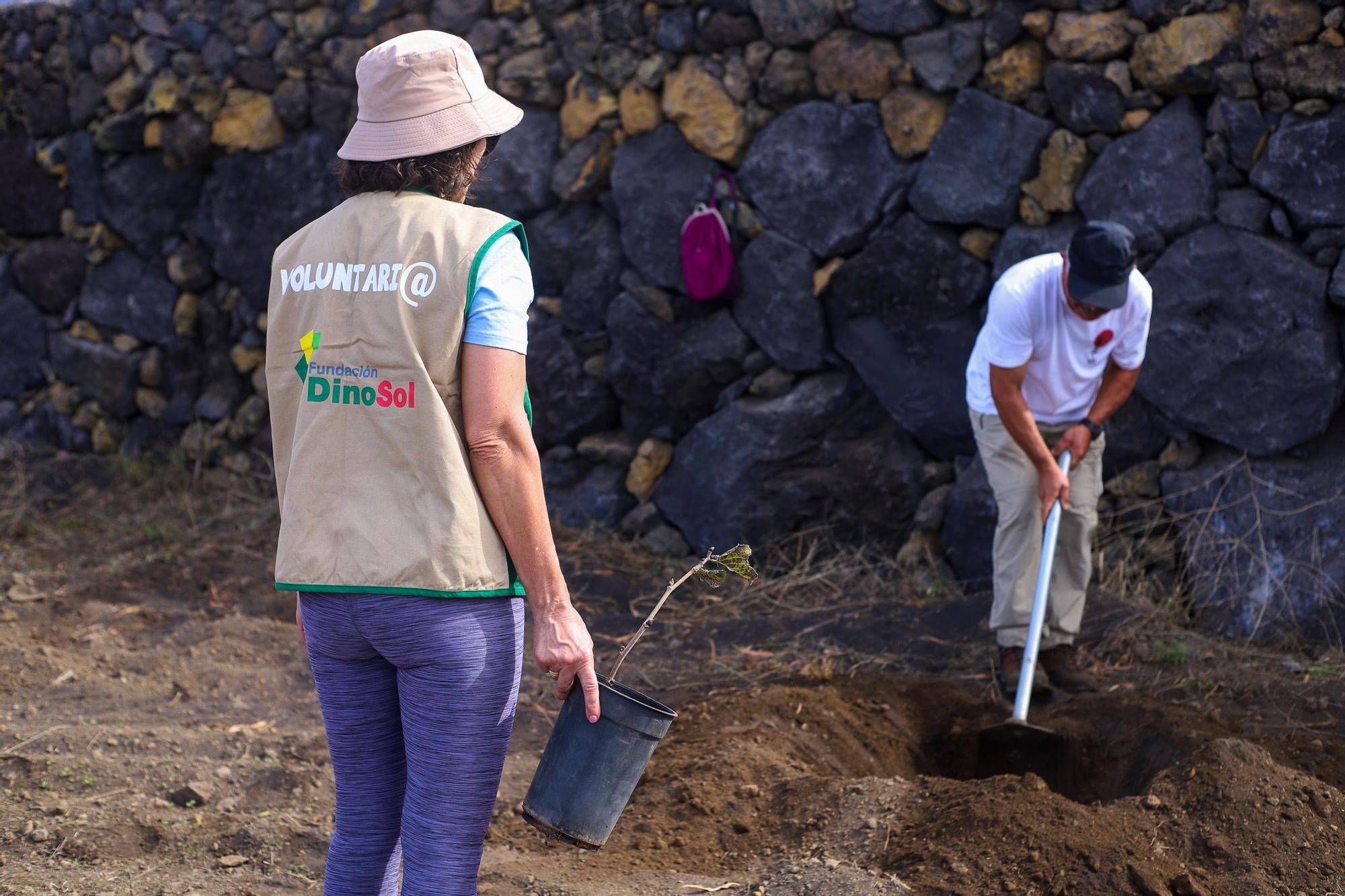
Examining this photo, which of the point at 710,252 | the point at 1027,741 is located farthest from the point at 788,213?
the point at 1027,741

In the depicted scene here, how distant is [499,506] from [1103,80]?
3.64 meters

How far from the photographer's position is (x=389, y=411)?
191 centimetres

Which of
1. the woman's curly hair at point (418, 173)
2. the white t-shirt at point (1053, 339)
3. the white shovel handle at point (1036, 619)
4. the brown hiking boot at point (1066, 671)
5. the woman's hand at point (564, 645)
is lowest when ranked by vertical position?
the brown hiking boot at point (1066, 671)

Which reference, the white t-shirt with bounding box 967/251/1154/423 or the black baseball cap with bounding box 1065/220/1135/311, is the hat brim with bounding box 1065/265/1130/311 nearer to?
the black baseball cap with bounding box 1065/220/1135/311

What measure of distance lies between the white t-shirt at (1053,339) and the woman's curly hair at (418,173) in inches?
91.3

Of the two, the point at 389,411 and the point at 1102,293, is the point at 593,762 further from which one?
the point at 1102,293

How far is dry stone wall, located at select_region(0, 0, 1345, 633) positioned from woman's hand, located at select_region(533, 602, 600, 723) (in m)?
3.35

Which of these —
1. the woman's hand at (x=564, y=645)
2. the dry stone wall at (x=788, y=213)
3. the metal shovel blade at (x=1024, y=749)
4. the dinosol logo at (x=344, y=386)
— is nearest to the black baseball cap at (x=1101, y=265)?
the dry stone wall at (x=788, y=213)

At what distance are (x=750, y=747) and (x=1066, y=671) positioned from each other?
134 cm

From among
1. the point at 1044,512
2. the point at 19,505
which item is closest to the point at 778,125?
the point at 1044,512

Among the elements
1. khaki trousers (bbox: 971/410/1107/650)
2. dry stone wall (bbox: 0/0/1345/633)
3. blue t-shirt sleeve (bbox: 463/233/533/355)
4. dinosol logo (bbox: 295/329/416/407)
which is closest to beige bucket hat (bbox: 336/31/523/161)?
blue t-shirt sleeve (bbox: 463/233/533/355)

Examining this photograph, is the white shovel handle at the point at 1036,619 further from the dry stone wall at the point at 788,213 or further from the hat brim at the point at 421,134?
the hat brim at the point at 421,134

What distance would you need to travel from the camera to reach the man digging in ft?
12.8

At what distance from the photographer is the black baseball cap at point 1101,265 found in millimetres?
3740
